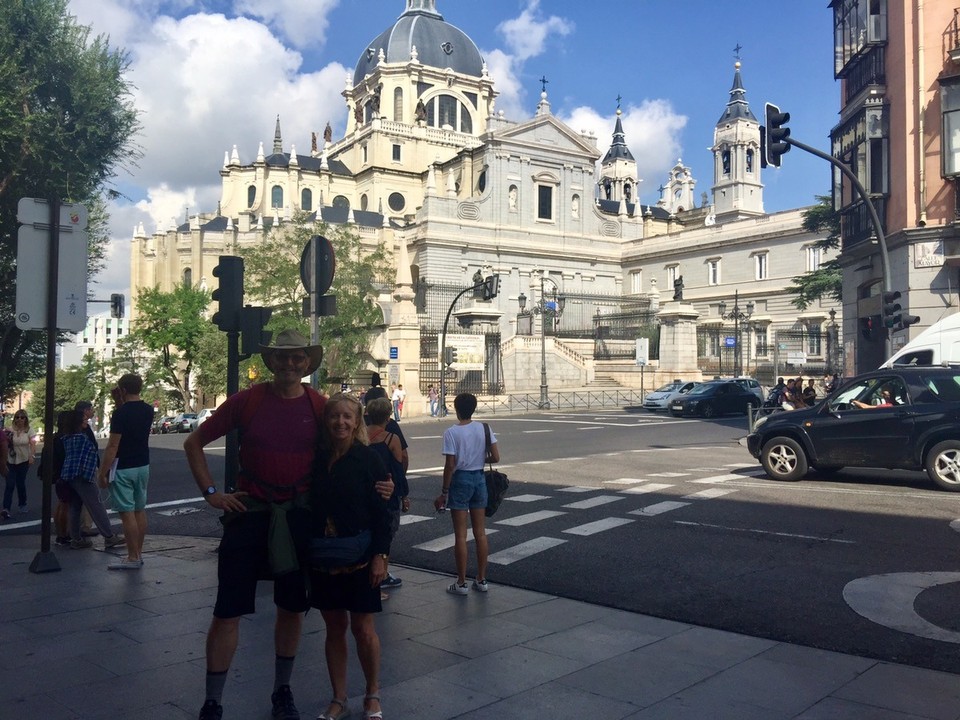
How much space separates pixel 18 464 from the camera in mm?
12078

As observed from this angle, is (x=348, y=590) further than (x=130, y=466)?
No

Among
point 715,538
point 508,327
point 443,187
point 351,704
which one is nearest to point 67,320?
point 351,704

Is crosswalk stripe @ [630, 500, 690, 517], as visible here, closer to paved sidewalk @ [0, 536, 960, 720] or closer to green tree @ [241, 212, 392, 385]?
paved sidewalk @ [0, 536, 960, 720]

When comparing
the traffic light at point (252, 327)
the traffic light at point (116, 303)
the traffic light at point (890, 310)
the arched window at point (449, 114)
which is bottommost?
the traffic light at point (252, 327)

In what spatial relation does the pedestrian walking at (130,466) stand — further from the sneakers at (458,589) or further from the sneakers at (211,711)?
the sneakers at (211,711)

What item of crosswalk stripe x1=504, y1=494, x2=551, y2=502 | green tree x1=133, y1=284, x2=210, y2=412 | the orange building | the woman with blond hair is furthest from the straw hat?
green tree x1=133, y1=284, x2=210, y2=412

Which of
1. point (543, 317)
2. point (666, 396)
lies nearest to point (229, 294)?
point (666, 396)

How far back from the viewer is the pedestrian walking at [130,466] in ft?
25.1

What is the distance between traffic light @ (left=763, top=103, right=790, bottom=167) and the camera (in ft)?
51.8

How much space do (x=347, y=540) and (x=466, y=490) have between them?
111 inches

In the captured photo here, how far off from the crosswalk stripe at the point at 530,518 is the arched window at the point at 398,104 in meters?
71.6

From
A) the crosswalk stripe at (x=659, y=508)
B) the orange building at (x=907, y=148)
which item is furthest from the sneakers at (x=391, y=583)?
the orange building at (x=907, y=148)

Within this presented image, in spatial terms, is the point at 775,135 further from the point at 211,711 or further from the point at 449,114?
the point at 449,114

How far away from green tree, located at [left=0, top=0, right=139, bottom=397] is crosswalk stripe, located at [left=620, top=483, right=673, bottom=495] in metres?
15.1
